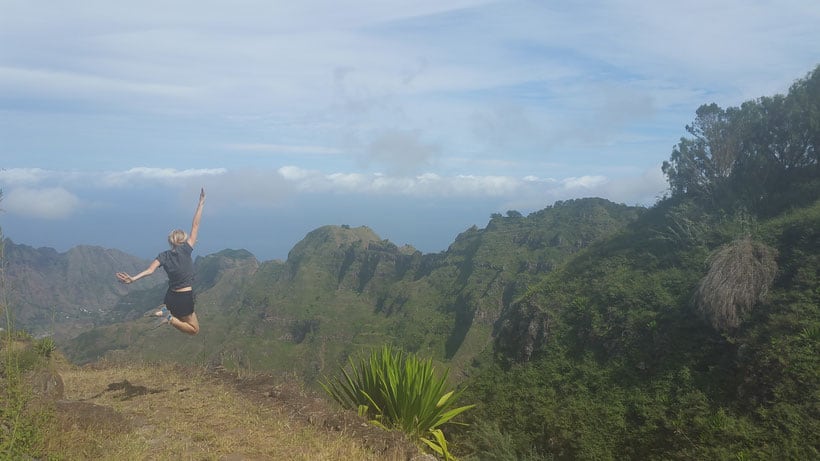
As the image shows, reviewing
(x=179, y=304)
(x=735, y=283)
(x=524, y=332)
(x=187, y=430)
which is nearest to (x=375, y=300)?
(x=524, y=332)

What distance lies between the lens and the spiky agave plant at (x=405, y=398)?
26.2ft

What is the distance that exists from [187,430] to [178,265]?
84.1 inches

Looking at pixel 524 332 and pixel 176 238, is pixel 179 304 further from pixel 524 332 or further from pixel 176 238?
pixel 524 332

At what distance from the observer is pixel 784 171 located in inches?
875

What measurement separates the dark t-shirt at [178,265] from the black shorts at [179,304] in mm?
106

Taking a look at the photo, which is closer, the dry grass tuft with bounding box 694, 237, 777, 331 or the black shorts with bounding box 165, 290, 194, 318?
the black shorts with bounding box 165, 290, 194, 318

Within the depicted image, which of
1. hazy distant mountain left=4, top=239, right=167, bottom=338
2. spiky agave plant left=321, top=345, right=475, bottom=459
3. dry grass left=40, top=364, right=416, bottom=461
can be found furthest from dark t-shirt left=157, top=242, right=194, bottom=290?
hazy distant mountain left=4, top=239, right=167, bottom=338

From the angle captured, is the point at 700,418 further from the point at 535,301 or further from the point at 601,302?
the point at 535,301

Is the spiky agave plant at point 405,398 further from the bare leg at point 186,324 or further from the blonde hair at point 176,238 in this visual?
the blonde hair at point 176,238

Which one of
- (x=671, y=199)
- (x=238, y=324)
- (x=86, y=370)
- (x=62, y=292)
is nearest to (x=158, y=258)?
(x=86, y=370)

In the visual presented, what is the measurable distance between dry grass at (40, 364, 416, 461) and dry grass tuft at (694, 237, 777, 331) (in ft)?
34.5

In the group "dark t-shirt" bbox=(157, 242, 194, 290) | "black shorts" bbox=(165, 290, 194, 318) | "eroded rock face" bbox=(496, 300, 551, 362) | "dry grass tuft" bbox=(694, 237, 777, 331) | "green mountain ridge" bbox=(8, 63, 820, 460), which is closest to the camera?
"dark t-shirt" bbox=(157, 242, 194, 290)

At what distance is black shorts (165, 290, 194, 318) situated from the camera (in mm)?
7355

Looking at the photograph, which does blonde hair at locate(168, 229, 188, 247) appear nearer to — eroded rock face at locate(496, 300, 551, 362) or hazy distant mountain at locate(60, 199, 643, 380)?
eroded rock face at locate(496, 300, 551, 362)
